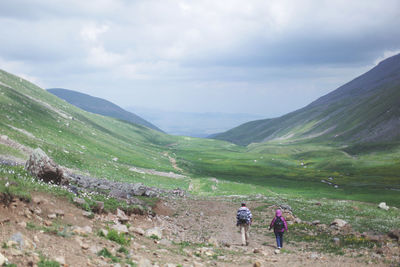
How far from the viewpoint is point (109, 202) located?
22953mm

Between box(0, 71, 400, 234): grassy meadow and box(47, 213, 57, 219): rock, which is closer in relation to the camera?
box(47, 213, 57, 219): rock

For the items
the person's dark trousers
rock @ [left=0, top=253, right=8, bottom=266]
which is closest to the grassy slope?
the person's dark trousers

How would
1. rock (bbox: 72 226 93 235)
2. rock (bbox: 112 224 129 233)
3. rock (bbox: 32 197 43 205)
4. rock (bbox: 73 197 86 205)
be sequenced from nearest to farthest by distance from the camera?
rock (bbox: 72 226 93 235), rock (bbox: 32 197 43 205), rock (bbox: 112 224 129 233), rock (bbox: 73 197 86 205)

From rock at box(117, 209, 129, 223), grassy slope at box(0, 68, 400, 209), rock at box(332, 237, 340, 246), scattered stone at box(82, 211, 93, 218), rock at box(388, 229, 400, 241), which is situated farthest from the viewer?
grassy slope at box(0, 68, 400, 209)

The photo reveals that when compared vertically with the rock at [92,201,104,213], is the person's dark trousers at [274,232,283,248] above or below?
below

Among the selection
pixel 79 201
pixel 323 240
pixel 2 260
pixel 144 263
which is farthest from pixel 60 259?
pixel 323 240

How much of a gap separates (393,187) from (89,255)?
351 ft

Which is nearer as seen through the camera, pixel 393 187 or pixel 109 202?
pixel 109 202

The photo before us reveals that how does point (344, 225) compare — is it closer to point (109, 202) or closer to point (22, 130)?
point (109, 202)

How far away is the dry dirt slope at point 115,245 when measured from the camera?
39.5ft

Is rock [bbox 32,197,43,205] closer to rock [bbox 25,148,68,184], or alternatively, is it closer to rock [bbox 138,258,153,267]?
rock [bbox 25,148,68,184]

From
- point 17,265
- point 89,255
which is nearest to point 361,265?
point 89,255

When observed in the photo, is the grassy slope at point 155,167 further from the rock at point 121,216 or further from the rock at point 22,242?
the rock at point 22,242

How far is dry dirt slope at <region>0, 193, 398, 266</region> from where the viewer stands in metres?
12.0
